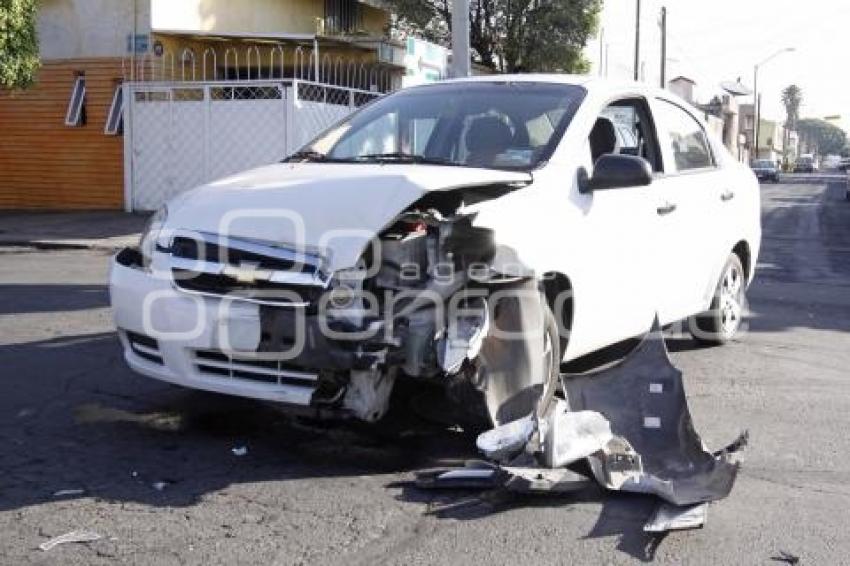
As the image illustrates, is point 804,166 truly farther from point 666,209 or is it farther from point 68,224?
point 666,209

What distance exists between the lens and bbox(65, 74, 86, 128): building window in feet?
63.5

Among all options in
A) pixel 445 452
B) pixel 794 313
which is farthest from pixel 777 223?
pixel 445 452

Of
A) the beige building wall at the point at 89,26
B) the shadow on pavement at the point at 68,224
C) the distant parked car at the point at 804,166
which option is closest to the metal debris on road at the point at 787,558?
the shadow on pavement at the point at 68,224

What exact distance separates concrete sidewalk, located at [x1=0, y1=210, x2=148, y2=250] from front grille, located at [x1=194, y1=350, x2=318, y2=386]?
30.0ft

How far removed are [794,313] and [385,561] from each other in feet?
22.5

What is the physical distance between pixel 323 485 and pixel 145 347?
1211mm

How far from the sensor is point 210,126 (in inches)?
696

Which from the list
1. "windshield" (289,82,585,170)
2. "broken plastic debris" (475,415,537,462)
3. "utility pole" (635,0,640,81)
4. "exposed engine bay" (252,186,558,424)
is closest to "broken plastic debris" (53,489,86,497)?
"exposed engine bay" (252,186,558,424)

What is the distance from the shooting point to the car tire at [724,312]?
23.6ft

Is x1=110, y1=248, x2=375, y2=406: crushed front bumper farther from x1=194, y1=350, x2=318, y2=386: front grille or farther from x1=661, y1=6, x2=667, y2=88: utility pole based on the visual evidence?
x1=661, y1=6, x2=667, y2=88: utility pole

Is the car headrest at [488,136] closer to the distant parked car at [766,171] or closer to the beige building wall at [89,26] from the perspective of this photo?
the beige building wall at [89,26]

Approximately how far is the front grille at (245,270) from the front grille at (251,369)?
11.1 inches

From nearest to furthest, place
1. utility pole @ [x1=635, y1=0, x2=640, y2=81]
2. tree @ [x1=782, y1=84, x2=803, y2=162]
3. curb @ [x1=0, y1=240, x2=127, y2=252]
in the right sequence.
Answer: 1. curb @ [x1=0, y1=240, x2=127, y2=252]
2. utility pole @ [x1=635, y1=0, x2=640, y2=81]
3. tree @ [x1=782, y1=84, x2=803, y2=162]

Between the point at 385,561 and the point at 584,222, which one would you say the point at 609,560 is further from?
the point at 584,222
